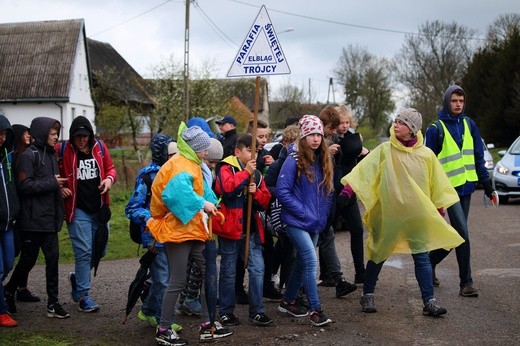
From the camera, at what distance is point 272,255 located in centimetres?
844

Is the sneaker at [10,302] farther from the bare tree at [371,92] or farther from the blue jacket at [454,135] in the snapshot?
the bare tree at [371,92]

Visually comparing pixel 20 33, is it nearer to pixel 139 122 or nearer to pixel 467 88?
pixel 139 122

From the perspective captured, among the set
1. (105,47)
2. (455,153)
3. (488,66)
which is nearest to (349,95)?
(105,47)

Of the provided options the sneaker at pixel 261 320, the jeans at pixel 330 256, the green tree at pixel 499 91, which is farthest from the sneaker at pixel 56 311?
the green tree at pixel 499 91

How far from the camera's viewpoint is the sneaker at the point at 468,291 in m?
7.91

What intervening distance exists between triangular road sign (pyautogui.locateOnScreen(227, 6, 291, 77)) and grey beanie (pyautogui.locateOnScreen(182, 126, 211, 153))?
142 centimetres

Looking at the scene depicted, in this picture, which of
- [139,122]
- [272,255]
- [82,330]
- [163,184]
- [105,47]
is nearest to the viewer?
[163,184]

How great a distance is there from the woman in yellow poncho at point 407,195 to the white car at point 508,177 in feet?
38.2

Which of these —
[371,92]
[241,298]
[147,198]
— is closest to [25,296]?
[147,198]

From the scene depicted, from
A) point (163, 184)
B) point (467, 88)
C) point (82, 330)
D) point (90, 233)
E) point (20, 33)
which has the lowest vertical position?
point (82, 330)

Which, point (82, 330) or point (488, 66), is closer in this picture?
point (82, 330)

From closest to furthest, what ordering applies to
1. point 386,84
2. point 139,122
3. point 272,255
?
1. point 272,255
2. point 139,122
3. point 386,84

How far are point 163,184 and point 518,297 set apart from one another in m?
3.92

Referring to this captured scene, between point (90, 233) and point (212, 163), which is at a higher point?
point (212, 163)
